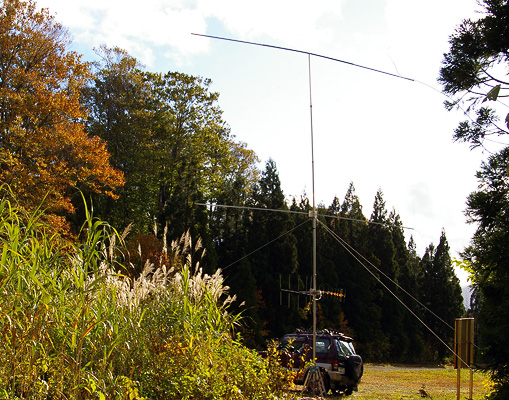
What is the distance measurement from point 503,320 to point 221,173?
96.9 ft

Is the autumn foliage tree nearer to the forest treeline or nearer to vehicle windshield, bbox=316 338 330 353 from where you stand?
the forest treeline

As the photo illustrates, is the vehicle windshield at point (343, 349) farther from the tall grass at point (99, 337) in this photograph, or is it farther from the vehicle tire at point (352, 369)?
the tall grass at point (99, 337)

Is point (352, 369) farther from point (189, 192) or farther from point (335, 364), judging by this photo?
point (189, 192)

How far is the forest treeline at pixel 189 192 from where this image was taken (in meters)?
19.5

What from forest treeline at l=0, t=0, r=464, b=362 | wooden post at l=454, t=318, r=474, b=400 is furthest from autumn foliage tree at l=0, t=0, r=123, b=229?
wooden post at l=454, t=318, r=474, b=400

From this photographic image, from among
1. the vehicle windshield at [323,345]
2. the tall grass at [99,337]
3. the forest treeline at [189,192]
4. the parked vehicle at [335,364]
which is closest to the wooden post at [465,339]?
the tall grass at [99,337]

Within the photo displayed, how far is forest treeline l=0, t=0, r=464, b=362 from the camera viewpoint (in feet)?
63.8

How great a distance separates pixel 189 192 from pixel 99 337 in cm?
2772

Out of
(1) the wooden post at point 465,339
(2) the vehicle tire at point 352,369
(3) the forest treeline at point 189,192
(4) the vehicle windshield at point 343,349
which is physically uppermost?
(3) the forest treeline at point 189,192

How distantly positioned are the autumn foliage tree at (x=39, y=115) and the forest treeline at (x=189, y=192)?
0.16ft

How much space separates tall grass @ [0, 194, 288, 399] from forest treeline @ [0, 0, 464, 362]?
1343 cm

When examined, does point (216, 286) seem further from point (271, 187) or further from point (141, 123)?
point (271, 187)

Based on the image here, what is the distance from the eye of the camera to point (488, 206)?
6.88m

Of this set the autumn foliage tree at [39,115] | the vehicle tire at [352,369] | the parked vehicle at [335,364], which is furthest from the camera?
the autumn foliage tree at [39,115]
